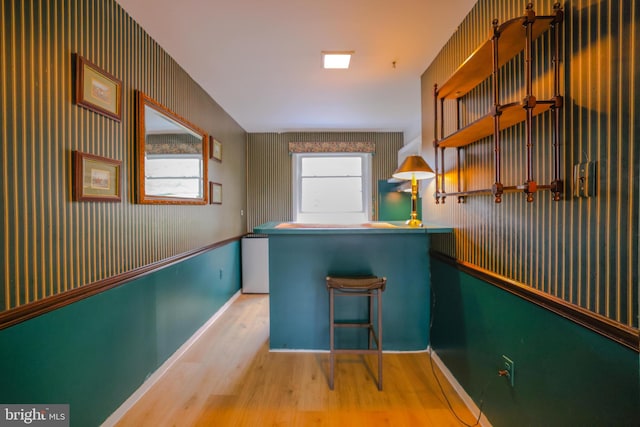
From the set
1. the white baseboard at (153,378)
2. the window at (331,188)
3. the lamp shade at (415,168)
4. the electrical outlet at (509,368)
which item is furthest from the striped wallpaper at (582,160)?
the window at (331,188)

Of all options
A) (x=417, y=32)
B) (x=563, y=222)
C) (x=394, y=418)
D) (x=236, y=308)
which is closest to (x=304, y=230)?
(x=394, y=418)

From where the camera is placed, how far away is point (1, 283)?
1101mm

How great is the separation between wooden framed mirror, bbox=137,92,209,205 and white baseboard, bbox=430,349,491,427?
247 centimetres

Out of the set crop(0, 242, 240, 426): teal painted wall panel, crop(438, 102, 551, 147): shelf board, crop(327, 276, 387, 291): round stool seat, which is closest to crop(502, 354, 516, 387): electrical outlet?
crop(327, 276, 387, 291): round stool seat

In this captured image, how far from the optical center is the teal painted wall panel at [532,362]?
928 mm

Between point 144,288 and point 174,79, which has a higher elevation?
point 174,79

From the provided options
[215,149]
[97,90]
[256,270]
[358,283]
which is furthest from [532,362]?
[256,270]

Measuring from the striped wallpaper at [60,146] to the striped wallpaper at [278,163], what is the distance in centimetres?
248

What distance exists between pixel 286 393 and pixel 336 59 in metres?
2.55

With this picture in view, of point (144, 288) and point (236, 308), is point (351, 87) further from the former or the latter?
point (236, 308)

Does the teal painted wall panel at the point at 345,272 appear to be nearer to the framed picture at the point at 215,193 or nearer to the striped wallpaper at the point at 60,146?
the striped wallpaper at the point at 60,146

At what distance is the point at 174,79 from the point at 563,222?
110 inches

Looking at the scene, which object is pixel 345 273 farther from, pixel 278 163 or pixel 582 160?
pixel 278 163

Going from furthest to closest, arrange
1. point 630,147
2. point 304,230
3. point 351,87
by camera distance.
→ point 351,87 → point 304,230 → point 630,147
